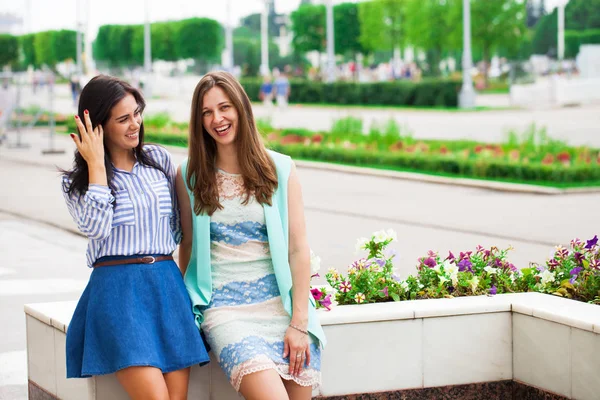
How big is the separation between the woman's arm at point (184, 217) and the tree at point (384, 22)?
5342 centimetres

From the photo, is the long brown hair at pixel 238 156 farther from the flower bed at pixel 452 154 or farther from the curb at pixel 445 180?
the curb at pixel 445 180

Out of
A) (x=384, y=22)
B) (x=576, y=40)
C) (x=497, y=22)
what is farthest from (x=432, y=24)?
(x=576, y=40)

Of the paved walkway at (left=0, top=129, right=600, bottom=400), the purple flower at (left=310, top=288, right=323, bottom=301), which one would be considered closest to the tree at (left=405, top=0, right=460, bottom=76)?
the paved walkway at (left=0, top=129, right=600, bottom=400)

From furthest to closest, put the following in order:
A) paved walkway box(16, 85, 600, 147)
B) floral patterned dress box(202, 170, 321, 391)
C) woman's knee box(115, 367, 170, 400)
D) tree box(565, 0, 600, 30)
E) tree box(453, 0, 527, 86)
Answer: tree box(565, 0, 600, 30) < tree box(453, 0, 527, 86) < paved walkway box(16, 85, 600, 147) < floral patterned dress box(202, 170, 321, 391) < woman's knee box(115, 367, 170, 400)

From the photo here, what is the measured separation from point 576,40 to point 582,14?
46.0 feet

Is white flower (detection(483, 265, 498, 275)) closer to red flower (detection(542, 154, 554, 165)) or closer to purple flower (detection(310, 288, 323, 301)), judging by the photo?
purple flower (detection(310, 288, 323, 301))

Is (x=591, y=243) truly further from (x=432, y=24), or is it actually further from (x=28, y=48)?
(x=28, y=48)

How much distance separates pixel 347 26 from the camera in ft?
216

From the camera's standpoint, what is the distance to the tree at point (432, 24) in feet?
162

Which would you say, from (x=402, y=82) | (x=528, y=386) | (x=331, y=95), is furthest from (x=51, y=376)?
(x=331, y=95)

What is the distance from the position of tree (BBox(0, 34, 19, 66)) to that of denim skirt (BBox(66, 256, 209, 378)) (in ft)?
270

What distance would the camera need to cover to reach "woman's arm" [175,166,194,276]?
378 cm

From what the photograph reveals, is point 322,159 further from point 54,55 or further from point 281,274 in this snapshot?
point 54,55

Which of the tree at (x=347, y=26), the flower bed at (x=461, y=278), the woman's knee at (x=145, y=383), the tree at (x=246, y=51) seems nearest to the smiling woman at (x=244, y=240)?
the woman's knee at (x=145, y=383)
